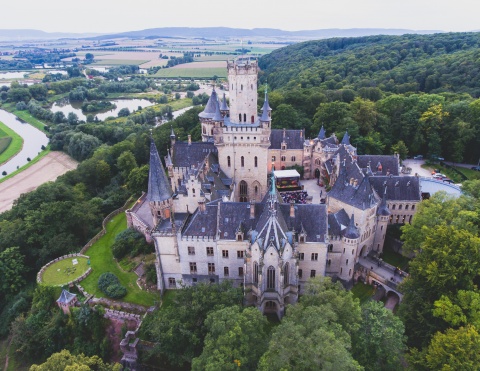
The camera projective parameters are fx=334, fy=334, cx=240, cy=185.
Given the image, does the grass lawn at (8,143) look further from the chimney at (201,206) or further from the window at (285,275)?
the window at (285,275)

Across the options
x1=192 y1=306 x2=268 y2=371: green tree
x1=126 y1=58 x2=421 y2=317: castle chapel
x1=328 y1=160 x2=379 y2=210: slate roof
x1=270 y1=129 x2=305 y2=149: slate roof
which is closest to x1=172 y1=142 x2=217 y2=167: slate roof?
x1=126 y1=58 x2=421 y2=317: castle chapel

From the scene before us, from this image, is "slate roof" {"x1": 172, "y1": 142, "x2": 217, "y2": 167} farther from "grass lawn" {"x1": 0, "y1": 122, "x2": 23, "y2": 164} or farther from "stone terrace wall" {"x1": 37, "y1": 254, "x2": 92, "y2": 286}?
"grass lawn" {"x1": 0, "y1": 122, "x2": 23, "y2": 164}

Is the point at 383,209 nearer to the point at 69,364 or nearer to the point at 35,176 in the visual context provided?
the point at 69,364

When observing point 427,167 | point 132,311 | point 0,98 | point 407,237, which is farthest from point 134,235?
point 0,98

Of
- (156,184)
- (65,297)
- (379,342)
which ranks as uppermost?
(156,184)

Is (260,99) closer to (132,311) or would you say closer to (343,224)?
(343,224)

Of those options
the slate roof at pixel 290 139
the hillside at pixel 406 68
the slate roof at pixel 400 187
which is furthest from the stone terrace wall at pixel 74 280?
the hillside at pixel 406 68

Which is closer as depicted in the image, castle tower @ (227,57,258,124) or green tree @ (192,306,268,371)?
green tree @ (192,306,268,371)

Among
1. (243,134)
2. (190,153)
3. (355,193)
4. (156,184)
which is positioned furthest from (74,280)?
(355,193)
